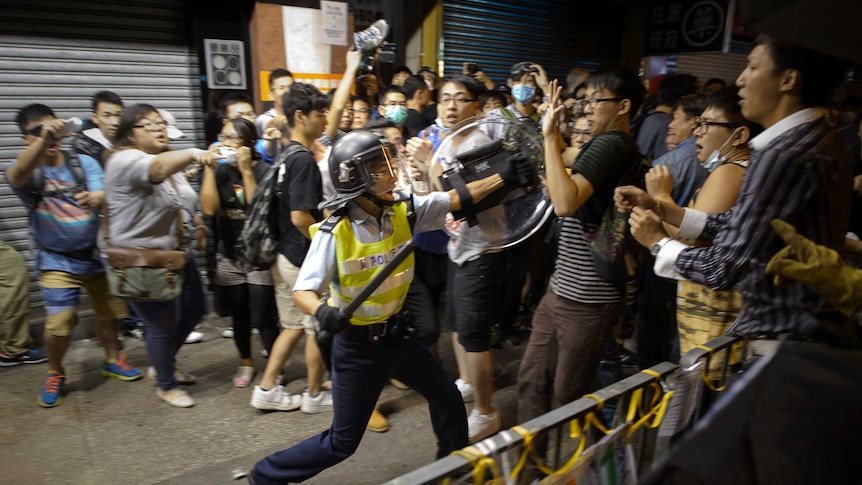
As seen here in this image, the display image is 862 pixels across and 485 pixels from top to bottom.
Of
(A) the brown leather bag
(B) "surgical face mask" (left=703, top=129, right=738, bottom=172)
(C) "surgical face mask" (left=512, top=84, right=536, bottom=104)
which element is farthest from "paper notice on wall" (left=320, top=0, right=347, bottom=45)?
(B) "surgical face mask" (left=703, top=129, right=738, bottom=172)

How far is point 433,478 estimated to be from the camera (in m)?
1.33

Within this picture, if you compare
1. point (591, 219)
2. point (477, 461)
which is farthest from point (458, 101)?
point (477, 461)

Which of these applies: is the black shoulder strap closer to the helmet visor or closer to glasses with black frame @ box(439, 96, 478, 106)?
the helmet visor

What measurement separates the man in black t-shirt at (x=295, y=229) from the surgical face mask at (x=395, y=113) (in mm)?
1376

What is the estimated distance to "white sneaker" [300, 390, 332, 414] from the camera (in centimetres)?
390

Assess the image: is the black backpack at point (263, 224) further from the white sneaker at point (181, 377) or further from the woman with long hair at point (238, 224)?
the white sneaker at point (181, 377)

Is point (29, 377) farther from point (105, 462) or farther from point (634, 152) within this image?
point (634, 152)

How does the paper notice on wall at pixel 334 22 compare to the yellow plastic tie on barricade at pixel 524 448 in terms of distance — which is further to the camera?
the paper notice on wall at pixel 334 22

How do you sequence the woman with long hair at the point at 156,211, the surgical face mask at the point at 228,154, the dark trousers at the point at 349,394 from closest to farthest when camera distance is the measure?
Result: the dark trousers at the point at 349,394
the woman with long hair at the point at 156,211
the surgical face mask at the point at 228,154

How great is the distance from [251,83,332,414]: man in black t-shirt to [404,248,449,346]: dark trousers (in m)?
0.70

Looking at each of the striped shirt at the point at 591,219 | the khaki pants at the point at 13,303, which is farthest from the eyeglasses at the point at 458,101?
the khaki pants at the point at 13,303

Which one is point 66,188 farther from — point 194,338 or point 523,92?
point 523,92

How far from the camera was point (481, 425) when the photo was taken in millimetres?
3574

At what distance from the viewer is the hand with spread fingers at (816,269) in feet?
5.09
